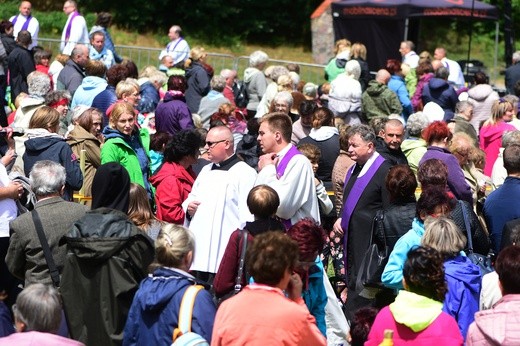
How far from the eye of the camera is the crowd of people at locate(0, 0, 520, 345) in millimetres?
5684

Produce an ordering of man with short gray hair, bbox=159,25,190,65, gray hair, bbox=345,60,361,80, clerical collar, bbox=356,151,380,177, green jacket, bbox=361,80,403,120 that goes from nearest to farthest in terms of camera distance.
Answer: clerical collar, bbox=356,151,380,177 → gray hair, bbox=345,60,361,80 → green jacket, bbox=361,80,403,120 → man with short gray hair, bbox=159,25,190,65

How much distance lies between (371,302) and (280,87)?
630cm

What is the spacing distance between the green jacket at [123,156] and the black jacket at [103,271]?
269 centimetres

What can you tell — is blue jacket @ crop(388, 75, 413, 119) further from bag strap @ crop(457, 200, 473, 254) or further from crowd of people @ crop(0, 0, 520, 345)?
bag strap @ crop(457, 200, 473, 254)

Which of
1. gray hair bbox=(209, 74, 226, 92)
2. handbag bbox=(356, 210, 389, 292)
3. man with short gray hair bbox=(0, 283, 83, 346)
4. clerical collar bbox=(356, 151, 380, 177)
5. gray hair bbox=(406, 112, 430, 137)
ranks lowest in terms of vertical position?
handbag bbox=(356, 210, 389, 292)

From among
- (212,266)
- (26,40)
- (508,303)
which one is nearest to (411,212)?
(212,266)

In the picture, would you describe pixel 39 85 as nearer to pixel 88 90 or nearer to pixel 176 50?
pixel 88 90

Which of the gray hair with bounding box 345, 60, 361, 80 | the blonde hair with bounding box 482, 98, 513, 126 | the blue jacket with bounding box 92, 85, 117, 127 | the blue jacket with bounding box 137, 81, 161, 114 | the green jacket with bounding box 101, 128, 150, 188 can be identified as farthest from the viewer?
the gray hair with bounding box 345, 60, 361, 80

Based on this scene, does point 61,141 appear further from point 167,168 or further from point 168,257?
point 168,257

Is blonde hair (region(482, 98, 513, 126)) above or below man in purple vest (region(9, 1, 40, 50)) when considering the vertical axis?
below

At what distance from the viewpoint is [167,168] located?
9.20 metres

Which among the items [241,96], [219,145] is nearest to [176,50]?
[241,96]

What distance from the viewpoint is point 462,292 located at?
22.7 feet

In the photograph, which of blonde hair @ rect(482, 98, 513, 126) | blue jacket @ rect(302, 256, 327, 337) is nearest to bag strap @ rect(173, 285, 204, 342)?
blue jacket @ rect(302, 256, 327, 337)
